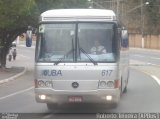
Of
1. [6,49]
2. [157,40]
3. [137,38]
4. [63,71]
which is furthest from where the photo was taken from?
[137,38]

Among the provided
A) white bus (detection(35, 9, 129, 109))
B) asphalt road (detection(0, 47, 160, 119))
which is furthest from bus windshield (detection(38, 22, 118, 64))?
asphalt road (detection(0, 47, 160, 119))

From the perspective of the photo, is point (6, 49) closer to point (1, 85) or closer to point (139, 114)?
point (1, 85)

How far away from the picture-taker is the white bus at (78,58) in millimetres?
14312

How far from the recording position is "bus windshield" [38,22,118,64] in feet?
48.0

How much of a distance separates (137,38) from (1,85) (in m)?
72.1

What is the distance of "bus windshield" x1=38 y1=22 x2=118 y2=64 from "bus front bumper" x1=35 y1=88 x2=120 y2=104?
909 mm

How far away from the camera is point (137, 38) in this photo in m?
95.9

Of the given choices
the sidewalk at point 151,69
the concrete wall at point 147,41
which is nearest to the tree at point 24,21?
the sidewalk at point 151,69

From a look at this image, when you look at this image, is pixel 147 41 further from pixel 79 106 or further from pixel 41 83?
pixel 41 83

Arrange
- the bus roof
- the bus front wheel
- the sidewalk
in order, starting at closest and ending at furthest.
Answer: the bus roof < the bus front wheel < the sidewalk

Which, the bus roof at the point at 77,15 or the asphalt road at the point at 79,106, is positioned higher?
the bus roof at the point at 77,15

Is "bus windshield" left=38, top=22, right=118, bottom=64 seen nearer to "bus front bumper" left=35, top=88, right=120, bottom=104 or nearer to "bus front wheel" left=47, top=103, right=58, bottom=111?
"bus front bumper" left=35, top=88, right=120, bottom=104

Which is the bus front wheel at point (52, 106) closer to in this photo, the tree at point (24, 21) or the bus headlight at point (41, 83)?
the bus headlight at point (41, 83)

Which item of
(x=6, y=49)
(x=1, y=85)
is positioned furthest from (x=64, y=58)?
(x=6, y=49)
